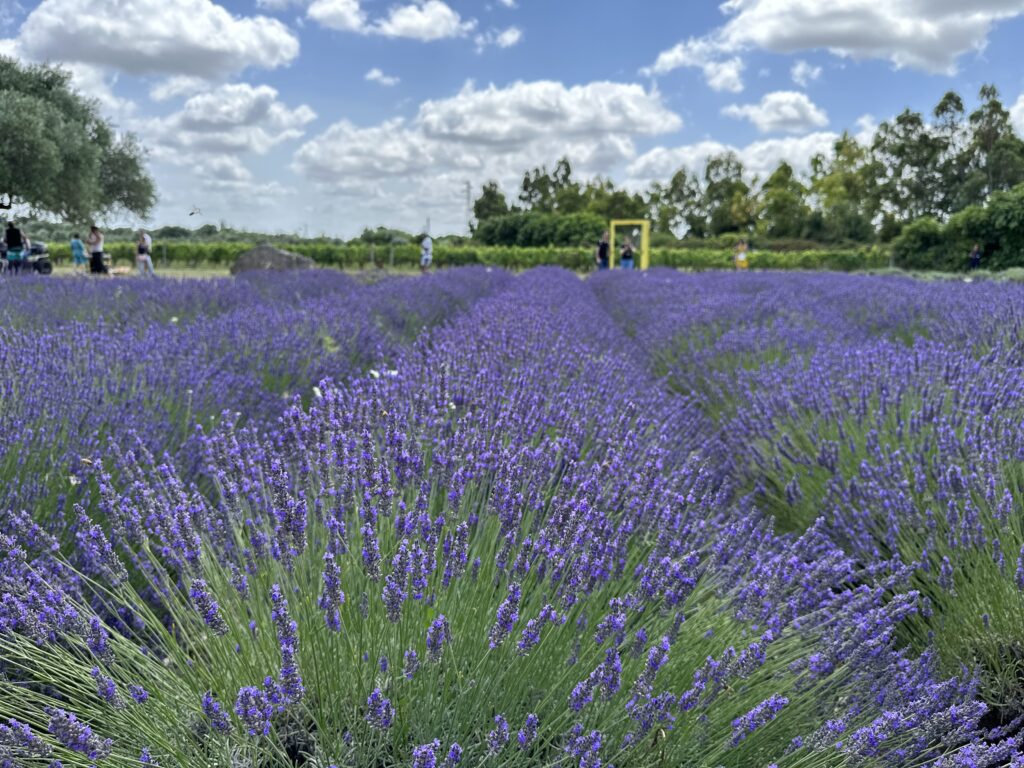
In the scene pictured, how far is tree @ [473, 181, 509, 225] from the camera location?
55.8 m

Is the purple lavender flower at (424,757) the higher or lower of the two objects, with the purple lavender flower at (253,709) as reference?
lower

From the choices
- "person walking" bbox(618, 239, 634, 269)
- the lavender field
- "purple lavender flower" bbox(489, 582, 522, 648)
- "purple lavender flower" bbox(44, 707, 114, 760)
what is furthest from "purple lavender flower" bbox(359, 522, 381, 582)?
"person walking" bbox(618, 239, 634, 269)

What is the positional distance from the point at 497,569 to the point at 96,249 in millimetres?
15892

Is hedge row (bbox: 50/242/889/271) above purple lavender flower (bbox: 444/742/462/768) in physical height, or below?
above

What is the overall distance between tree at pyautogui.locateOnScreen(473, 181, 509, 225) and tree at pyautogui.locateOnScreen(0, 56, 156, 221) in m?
35.5

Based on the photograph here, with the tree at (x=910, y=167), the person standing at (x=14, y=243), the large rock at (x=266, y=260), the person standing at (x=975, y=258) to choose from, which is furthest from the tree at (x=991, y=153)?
the person standing at (x=14, y=243)

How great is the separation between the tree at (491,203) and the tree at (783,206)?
58.5 feet

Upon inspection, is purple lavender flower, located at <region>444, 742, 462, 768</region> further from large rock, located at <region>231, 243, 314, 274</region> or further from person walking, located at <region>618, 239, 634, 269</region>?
person walking, located at <region>618, 239, 634, 269</region>

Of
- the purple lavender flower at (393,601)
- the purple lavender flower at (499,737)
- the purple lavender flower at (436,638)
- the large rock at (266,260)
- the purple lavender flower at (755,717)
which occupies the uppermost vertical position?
the large rock at (266,260)

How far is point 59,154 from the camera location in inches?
674

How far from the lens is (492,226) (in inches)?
1865

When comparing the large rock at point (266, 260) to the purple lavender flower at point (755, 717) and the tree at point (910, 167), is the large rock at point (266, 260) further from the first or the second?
the tree at point (910, 167)

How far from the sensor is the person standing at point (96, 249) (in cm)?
1482

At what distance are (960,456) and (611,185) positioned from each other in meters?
54.2
